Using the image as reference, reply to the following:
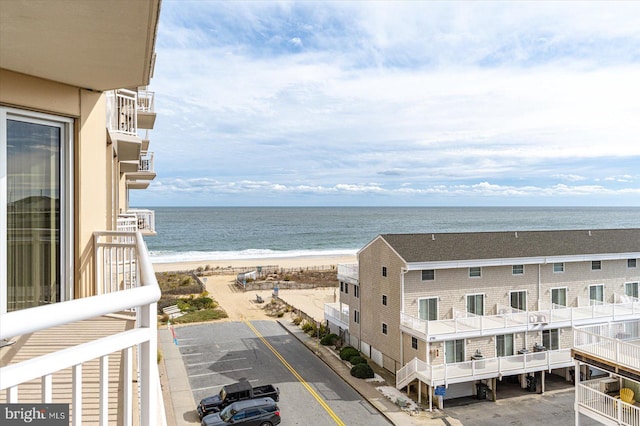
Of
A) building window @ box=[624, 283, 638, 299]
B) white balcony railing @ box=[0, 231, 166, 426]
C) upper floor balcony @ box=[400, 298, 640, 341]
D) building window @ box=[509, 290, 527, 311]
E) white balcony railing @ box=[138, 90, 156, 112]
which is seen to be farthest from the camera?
building window @ box=[624, 283, 638, 299]

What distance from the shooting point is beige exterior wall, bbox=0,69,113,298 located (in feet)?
18.9

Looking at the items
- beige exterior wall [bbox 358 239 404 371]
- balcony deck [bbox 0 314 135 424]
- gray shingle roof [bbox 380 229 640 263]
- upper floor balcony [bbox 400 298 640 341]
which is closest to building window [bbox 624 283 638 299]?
upper floor balcony [bbox 400 298 640 341]

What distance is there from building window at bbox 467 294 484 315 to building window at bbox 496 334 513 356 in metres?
1.56

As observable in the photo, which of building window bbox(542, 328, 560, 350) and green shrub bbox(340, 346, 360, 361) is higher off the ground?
building window bbox(542, 328, 560, 350)

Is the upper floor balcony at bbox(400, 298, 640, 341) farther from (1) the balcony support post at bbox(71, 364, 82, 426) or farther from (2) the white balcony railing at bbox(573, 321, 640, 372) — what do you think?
(1) the balcony support post at bbox(71, 364, 82, 426)

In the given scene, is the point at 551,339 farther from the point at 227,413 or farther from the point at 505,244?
the point at 227,413

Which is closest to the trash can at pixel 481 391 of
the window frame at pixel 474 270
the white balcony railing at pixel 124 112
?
the window frame at pixel 474 270

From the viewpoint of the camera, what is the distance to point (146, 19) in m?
4.00

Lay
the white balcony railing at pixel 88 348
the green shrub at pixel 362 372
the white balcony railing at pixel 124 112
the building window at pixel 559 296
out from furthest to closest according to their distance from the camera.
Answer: the building window at pixel 559 296, the green shrub at pixel 362 372, the white balcony railing at pixel 124 112, the white balcony railing at pixel 88 348

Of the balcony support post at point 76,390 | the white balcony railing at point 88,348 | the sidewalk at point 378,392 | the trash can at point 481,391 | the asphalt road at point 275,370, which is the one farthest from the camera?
the trash can at point 481,391

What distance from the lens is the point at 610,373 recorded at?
44.2 feet

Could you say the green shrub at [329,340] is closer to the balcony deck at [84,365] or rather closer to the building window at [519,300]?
the building window at [519,300]

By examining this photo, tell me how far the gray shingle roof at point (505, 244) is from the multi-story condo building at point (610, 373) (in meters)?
7.46

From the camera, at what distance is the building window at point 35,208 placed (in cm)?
527
